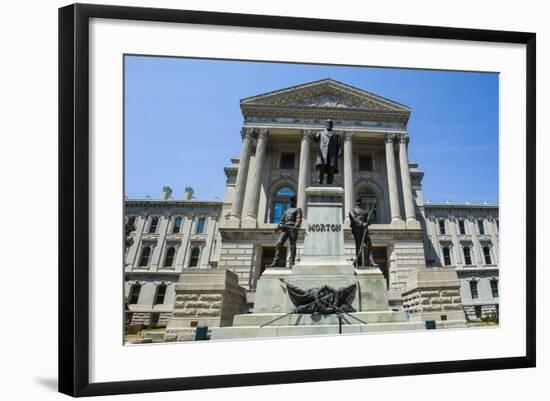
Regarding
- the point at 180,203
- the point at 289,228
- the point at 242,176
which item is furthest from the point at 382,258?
the point at 289,228

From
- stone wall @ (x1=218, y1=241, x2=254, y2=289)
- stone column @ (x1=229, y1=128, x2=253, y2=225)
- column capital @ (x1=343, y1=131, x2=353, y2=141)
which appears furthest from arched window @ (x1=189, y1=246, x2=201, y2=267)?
column capital @ (x1=343, y1=131, x2=353, y2=141)

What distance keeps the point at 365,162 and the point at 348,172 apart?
5.02m

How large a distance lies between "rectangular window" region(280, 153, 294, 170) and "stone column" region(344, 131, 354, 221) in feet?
19.3

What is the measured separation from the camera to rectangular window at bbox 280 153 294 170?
152 ft

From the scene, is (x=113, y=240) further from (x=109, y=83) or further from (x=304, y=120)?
(x=304, y=120)

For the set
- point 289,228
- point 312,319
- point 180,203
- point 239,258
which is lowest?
point 239,258

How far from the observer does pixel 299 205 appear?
40.3 m

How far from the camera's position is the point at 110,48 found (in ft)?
32.4

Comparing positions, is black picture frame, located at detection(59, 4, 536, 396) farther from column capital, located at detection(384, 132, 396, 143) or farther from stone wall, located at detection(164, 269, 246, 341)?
column capital, located at detection(384, 132, 396, 143)

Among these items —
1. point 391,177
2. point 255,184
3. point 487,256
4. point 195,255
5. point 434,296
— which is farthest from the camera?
point 195,255

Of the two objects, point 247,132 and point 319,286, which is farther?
point 247,132

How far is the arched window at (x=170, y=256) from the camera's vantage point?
45.2 metres

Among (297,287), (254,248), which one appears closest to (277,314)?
(297,287)

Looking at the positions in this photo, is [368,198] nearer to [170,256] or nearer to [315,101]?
[315,101]
